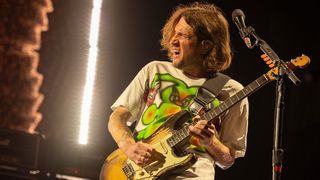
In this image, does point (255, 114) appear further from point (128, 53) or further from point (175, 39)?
point (175, 39)

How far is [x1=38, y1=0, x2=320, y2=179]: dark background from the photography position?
454 centimetres

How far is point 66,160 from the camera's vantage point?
438 centimetres

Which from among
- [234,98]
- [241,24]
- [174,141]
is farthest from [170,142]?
[241,24]

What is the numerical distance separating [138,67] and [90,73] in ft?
1.70

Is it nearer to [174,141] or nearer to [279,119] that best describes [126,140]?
[174,141]

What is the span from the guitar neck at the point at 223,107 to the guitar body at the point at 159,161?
0.15 ft

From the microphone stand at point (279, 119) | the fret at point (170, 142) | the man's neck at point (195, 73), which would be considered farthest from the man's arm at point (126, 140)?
the microphone stand at point (279, 119)

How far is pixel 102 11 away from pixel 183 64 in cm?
236

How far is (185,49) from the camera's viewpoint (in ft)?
10.7

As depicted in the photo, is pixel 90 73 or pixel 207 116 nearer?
pixel 207 116

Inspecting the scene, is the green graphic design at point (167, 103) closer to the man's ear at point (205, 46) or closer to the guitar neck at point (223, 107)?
the guitar neck at point (223, 107)

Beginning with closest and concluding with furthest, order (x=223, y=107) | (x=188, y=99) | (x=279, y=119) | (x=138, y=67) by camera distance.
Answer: (x=279, y=119), (x=223, y=107), (x=188, y=99), (x=138, y=67)

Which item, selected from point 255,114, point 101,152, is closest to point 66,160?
point 101,152

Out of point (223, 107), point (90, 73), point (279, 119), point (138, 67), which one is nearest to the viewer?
point (279, 119)
